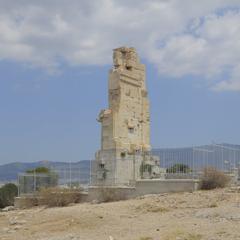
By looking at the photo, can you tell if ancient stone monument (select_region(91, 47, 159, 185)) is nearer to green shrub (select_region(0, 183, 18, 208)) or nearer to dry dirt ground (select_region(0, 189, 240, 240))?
dry dirt ground (select_region(0, 189, 240, 240))

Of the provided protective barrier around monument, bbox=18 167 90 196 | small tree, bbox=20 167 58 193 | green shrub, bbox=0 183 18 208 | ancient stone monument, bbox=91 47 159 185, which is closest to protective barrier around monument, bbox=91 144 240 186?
ancient stone monument, bbox=91 47 159 185

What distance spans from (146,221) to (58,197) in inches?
350

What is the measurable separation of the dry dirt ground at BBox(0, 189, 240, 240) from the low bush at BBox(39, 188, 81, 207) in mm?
3205

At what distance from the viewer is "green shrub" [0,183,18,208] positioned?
37812 millimetres

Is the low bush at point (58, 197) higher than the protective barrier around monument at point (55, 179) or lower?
lower

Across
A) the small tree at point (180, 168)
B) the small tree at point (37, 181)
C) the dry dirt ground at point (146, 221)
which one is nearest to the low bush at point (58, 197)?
the dry dirt ground at point (146, 221)

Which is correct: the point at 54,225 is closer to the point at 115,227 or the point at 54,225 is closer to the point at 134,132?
the point at 115,227

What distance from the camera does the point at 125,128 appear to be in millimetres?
30797

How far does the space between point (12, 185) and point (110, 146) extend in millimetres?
11937

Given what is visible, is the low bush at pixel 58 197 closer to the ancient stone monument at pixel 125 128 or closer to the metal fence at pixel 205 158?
the ancient stone monument at pixel 125 128

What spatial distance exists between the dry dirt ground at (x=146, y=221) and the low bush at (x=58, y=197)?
3.21 m

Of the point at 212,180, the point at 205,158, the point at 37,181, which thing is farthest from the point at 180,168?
the point at 37,181

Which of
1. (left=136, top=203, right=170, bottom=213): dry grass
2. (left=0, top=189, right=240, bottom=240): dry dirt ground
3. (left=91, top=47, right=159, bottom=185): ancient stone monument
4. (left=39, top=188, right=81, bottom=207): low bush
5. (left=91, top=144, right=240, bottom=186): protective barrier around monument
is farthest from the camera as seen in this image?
(left=91, top=47, right=159, bottom=185): ancient stone monument

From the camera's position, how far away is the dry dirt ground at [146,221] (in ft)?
45.8
